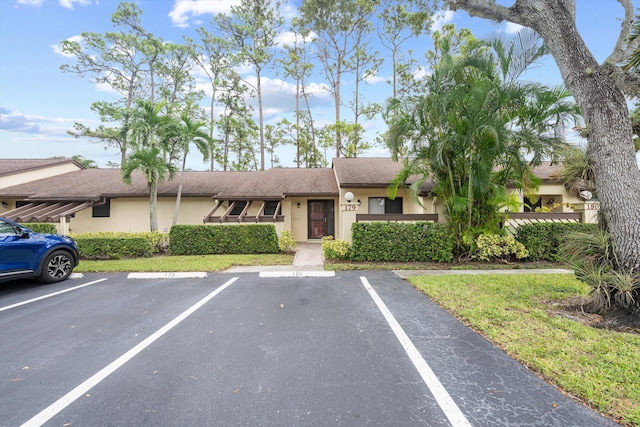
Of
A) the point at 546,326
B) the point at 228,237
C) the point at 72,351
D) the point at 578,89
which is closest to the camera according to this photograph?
the point at 72,351

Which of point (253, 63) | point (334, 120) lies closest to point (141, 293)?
point (334, 120)

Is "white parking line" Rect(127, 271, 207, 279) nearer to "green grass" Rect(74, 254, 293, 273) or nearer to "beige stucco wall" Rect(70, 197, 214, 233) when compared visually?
"green grass" Rect(74, 254, 293, 273)

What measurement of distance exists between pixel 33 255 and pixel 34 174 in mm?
13278

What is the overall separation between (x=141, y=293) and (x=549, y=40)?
372 inches

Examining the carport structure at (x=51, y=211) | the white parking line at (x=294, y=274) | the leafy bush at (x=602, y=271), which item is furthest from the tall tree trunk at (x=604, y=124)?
the carport structure at (x=51, y=211)

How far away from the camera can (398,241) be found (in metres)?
8.98

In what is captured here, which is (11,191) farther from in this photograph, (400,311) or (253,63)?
(400,311)

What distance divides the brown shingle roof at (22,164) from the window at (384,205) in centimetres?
1847

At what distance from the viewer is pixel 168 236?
36.6 ft

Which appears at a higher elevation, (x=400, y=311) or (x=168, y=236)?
(x=168, y=236)

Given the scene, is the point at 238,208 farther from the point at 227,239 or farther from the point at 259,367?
the point at 259,367

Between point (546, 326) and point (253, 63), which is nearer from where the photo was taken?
point (546, 326)

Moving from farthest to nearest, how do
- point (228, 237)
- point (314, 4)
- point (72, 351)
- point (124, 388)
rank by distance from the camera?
point (314, 4) → point (228, 237) → point (72, 351) → point (124, 388)

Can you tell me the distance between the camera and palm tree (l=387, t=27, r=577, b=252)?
7434 millimetres
